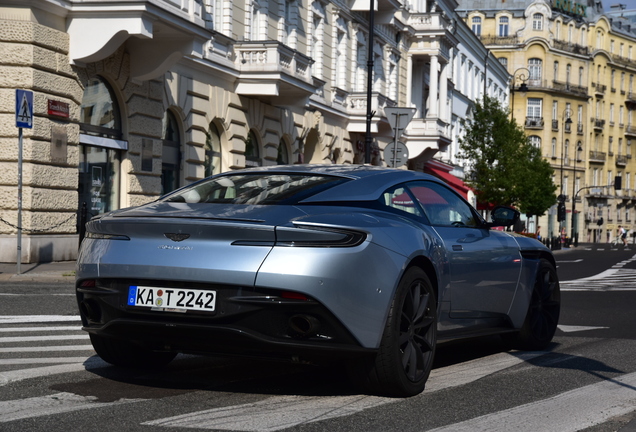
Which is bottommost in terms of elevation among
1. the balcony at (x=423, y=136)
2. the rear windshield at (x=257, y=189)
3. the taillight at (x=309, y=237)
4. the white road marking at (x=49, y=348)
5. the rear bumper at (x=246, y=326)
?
the white road marking at (x=49, y=348)

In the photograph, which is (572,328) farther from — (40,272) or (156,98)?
(156,98)

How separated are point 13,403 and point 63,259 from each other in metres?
13.6

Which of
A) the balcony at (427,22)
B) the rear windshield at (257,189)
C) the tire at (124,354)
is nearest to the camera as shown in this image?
the rear windshield at (257,189)

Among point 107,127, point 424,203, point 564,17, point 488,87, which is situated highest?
point 564,17

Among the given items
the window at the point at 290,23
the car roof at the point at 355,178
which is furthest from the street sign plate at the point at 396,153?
the car roof at the point at 355,178

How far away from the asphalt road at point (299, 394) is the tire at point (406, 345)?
3.9 inches

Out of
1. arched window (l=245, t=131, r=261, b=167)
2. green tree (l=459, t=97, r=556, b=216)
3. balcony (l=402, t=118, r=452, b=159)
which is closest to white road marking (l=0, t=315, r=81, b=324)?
arched window (l=245, t=131, r=261, b=167)

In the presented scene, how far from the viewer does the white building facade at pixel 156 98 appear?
696 inches

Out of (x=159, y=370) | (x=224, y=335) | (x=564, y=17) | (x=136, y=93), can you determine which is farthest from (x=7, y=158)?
(x=564, y=17)

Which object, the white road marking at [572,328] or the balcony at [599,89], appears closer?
the white road marking at [572,328]

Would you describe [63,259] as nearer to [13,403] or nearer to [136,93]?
[136,93]

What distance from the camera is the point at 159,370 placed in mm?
6289

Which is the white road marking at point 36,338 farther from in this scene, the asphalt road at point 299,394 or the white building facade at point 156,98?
the white building facade at point 156,98

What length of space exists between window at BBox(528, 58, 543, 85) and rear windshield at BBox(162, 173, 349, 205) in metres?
98.6
